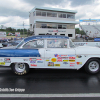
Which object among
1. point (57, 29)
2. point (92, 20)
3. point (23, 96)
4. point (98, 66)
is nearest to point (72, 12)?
point (57, 29)

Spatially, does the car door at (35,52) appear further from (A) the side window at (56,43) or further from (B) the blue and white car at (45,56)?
(A) the side window at (56,43)

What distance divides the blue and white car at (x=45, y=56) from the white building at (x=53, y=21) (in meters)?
25.3

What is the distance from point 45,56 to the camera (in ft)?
13.1

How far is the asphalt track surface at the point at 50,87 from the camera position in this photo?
2859 mm

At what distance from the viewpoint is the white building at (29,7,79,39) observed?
2923cm

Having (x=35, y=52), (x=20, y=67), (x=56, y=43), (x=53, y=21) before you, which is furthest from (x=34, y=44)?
(x=53, y=21)

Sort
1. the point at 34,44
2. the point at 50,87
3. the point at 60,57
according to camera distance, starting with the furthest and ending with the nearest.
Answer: the point at 34,44, the point at 60,57, the point at 50,87

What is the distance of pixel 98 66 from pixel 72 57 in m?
1.31

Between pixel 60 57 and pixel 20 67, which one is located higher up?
pixel 60 57

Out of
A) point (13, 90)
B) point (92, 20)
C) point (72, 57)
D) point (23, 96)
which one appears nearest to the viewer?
point (23, 96)

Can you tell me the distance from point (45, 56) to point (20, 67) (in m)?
1.28

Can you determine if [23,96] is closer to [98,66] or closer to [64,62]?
[64,62]

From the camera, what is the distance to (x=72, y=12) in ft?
107

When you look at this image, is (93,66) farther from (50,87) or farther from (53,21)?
(53,21)
